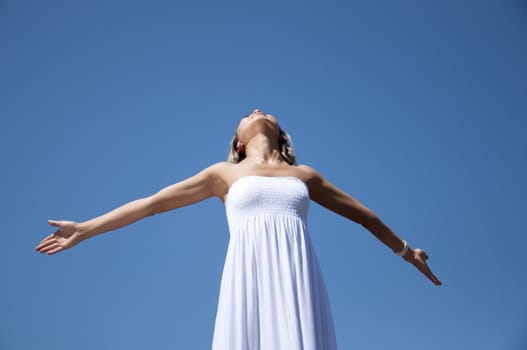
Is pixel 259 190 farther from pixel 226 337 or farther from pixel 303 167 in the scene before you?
pixel 226 337

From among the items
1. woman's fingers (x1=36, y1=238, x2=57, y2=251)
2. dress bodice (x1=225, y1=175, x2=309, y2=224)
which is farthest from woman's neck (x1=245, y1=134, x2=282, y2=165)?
woman's fingers (x1=36, y1=238, x2=57, y2=251)

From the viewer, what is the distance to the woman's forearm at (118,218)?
210 inches

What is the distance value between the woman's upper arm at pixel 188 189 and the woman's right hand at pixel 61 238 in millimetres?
659

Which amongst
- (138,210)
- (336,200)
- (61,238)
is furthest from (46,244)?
(336,200)

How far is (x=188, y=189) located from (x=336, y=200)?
1.32 m

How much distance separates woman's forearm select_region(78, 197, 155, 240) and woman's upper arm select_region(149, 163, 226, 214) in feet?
0.25

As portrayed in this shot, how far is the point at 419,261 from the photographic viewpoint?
6145 millimetres

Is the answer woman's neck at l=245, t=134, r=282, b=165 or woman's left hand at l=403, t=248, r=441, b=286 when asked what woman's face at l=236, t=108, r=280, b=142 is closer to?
woman's neck at l=245, t=134, r=282, b=165

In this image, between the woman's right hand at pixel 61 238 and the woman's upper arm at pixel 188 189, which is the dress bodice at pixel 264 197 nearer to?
the woman's upper arm at pixel 188 189

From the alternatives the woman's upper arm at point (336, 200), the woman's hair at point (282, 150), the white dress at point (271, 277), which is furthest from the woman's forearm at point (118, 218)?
the woman's upper arm at point (336, 200)

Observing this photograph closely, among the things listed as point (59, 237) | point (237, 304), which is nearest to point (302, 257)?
point (237, 304)

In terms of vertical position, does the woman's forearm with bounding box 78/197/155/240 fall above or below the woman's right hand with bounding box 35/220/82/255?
above

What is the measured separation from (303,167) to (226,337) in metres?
1.67

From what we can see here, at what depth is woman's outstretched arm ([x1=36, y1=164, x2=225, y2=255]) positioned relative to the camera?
17.3 ft
